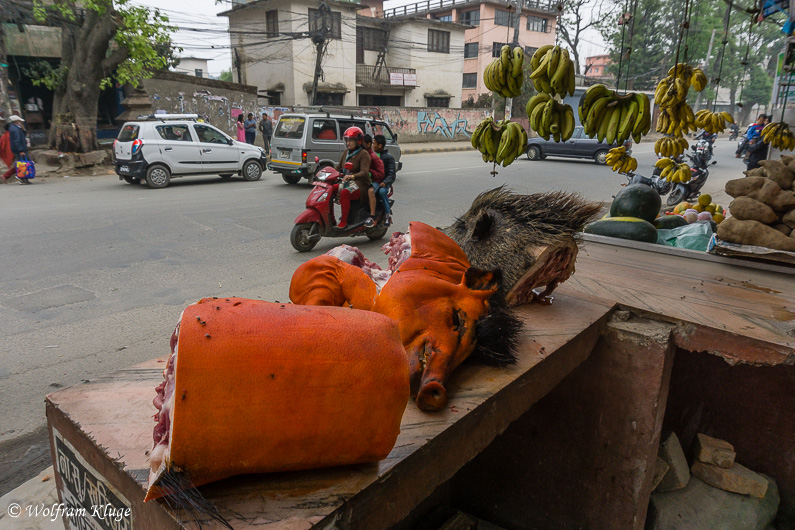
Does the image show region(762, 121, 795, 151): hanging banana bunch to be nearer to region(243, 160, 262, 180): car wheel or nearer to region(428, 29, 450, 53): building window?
region(243, 160, 262, 180): car wheel

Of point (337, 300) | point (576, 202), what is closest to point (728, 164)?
point (576, 202)

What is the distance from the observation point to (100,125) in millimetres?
19500

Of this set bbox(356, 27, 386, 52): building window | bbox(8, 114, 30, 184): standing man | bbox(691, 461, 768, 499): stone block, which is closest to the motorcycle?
bbox(691, 461, 768, 499): stone block

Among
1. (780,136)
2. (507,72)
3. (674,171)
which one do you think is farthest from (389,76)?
(507,72)

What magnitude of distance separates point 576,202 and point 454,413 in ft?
4.92

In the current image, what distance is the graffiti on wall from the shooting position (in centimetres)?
2639

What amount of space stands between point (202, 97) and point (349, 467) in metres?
20.0

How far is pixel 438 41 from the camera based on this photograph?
30359 mm

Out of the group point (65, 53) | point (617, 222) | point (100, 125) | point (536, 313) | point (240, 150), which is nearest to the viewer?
point (536, 313)

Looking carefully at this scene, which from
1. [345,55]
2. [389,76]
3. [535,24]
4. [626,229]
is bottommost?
[626,229]

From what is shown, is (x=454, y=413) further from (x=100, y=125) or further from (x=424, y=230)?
(x=100, y=125)

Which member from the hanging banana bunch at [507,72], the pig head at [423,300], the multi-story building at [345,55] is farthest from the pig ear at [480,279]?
the multi-story building at [345,55]

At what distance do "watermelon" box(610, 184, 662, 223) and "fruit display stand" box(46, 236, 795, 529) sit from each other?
51 cm

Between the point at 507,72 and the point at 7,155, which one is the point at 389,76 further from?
the point at 507,72
